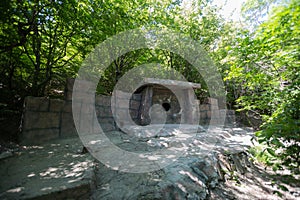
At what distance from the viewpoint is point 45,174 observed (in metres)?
1.65

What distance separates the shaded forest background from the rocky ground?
0.61m

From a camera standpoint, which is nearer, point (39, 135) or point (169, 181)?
point (169, 181)

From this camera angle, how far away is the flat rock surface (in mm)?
1314

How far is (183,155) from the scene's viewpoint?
271 cm

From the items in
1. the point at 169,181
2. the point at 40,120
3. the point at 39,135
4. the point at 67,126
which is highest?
the point at 40,120

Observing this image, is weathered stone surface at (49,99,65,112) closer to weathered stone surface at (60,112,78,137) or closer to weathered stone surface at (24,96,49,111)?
weathered stone surface at (24,96,49,111)

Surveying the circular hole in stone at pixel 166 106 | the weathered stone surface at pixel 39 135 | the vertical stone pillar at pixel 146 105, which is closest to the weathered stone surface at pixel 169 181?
the weathered stone surface at pixel 39 135

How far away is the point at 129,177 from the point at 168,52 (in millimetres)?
7023

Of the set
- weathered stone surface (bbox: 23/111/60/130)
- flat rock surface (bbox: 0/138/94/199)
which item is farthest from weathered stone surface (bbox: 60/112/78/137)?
flat rock surface (bbox: 0/138/94/199)

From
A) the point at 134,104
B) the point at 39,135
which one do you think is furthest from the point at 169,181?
the point at 134,104

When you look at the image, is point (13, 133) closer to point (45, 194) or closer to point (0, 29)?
point (0, 29)

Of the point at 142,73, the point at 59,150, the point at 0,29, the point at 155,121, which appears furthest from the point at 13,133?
the point at 142,73

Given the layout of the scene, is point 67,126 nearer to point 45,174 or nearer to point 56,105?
point 56,105

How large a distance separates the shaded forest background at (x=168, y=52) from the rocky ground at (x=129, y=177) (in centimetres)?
61
